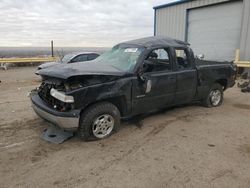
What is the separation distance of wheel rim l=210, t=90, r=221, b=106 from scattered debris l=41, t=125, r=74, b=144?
383 cm

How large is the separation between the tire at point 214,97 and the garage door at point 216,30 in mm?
6891

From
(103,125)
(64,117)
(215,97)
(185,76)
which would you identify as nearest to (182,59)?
(185,76)

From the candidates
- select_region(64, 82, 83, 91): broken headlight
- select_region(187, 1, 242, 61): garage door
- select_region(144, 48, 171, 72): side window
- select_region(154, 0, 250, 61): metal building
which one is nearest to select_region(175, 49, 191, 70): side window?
select_region(144, 48, 171, 72): side window

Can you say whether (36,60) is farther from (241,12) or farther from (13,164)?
(13,164)

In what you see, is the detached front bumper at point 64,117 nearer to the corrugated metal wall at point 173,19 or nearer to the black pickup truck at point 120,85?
the black pickup truck at point 120,85

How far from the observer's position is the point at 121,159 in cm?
366

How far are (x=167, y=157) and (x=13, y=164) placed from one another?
89.1 inches

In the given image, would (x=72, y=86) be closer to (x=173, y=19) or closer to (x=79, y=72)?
(x=79, y=72)

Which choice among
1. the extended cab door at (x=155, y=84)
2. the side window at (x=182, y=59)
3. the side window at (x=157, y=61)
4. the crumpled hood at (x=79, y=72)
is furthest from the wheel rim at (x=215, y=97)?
the crumpled hood at (x=79, y=72)

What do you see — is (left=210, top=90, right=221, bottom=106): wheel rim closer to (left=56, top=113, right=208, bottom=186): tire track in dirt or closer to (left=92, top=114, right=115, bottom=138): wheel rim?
(left=56, top=113, right=208, bottom=186): tire track in dirt

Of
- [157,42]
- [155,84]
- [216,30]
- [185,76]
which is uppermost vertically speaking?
[216,30]

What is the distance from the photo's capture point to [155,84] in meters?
4.90

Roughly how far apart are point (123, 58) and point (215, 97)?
2946 mm

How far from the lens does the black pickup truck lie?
158 inches
